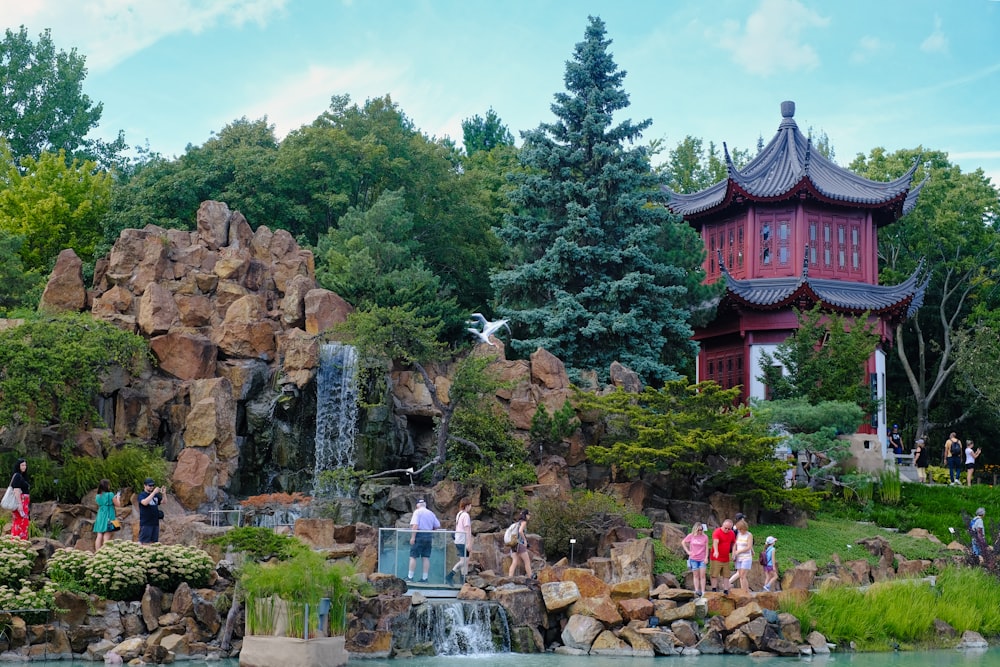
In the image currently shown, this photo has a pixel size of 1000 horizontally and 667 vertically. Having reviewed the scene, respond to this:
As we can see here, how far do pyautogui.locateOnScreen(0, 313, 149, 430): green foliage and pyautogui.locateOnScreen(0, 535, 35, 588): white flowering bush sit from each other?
13.9ft

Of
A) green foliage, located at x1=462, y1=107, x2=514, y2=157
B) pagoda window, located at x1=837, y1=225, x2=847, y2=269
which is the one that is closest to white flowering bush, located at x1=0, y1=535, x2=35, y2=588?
pagoda window, located at x1=837, y1=225, x2=847, y2=269

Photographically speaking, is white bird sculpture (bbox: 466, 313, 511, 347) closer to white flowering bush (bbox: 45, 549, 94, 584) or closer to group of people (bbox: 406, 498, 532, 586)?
group of people (bbox: 406, 498, 532, 586)

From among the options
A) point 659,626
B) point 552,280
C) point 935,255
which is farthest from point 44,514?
point 935,255

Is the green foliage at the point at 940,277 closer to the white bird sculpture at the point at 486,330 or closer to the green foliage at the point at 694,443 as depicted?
the green foliage at the point at 694,443

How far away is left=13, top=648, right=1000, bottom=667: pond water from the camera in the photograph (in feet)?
51.7

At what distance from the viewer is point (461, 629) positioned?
17.2 meters

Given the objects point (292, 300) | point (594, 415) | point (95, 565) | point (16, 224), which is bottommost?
point (95, 565)

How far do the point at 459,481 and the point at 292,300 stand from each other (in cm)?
567

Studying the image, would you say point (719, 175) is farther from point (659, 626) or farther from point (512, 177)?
point (659, 626)

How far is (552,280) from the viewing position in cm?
2912

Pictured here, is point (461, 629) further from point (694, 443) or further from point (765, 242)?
point (765, 242)

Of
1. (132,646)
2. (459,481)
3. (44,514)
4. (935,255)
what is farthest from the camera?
(935,255)

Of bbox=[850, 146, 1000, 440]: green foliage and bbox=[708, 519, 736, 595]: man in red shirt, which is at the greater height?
bbox=[850, 146, 1000, 440]: green foliage

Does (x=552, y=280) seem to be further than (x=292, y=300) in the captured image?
Yes
